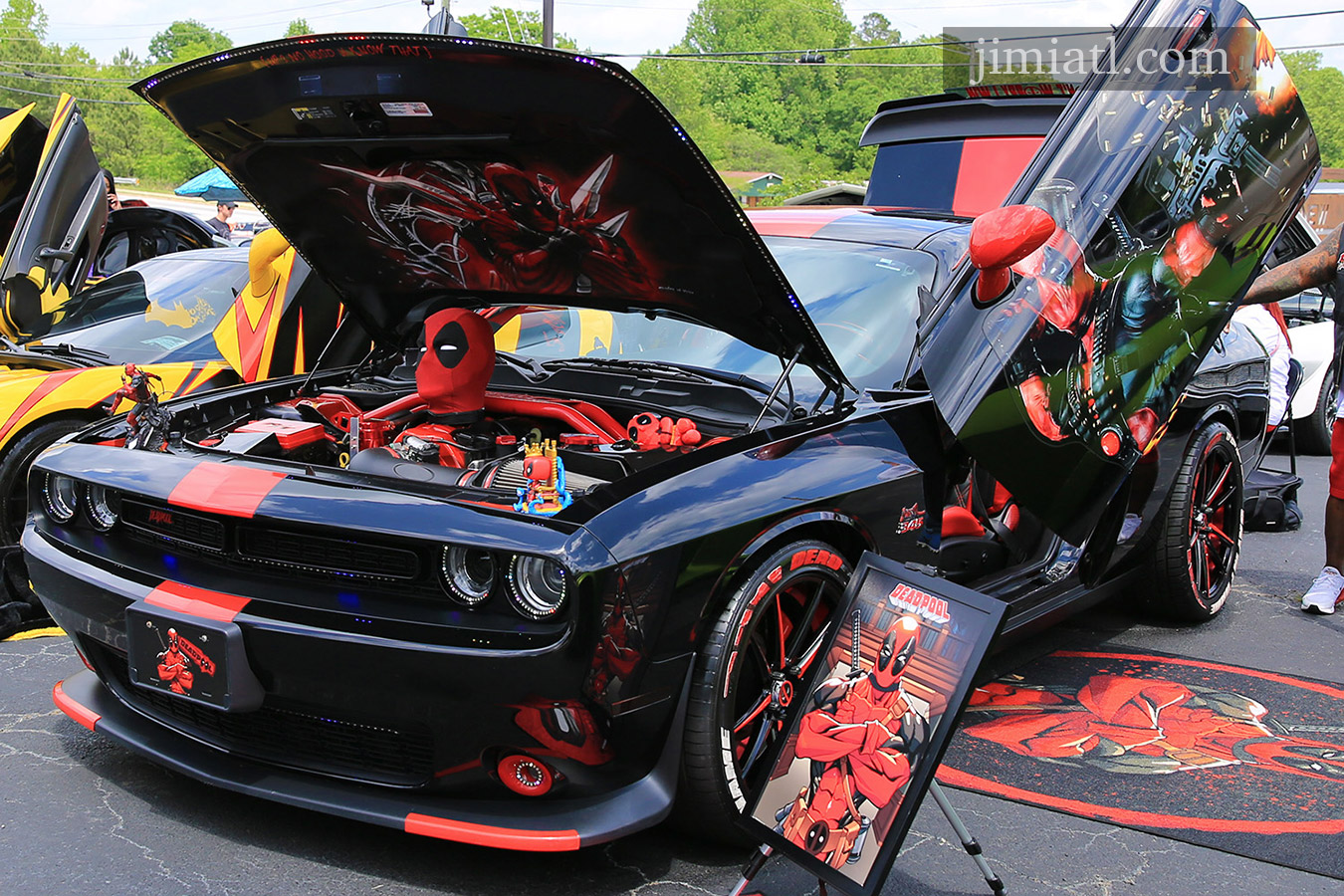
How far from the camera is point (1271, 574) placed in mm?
5738

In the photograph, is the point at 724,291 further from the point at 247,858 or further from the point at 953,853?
the point at 247,858

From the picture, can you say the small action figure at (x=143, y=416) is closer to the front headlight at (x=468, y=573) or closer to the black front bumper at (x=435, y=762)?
the black front bumper at (x=435, y=762)

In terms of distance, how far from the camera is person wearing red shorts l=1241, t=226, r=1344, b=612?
5047 mm

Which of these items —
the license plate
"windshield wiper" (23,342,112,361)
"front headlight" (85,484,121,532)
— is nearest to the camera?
the license plate

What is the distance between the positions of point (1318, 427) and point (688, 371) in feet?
25.1

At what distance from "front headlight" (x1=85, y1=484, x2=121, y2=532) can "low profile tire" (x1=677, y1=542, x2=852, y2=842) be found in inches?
62.1

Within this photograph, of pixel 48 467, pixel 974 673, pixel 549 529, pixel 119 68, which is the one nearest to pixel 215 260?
pixel 48 467

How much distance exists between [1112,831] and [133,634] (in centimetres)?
245

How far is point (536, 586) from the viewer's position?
95.8 inches

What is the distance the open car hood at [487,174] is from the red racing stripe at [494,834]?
1.45 metres

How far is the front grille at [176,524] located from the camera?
2.73 metres

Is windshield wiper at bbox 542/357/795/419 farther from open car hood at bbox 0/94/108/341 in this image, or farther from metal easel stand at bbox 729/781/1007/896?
open car hood at bbox 0/94/108/341

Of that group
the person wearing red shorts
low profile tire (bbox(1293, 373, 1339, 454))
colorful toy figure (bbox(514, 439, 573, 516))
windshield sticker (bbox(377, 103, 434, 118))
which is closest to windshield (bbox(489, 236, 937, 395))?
colorful toy figure (bbox(514, 439, 573, 516))

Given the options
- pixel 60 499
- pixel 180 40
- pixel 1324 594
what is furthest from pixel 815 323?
pixel 180 40
